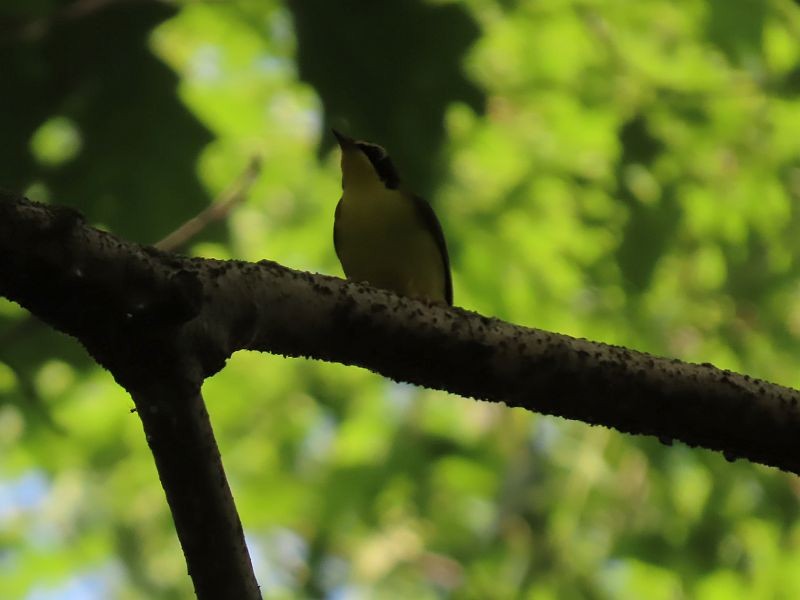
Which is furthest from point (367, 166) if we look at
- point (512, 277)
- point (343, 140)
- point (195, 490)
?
point (195, 490)

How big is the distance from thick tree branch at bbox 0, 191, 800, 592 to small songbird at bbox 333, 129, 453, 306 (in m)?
1.65

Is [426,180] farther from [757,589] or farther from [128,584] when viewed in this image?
[128,584]

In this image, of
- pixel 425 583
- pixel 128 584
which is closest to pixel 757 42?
pixel 425 583

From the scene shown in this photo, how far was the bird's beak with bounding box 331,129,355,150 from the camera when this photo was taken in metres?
3.80

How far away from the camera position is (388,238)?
12.0 feet

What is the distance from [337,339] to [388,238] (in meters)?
1.87

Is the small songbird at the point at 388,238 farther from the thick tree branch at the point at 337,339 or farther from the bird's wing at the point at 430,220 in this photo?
the thick tree branch at the point at 337,339

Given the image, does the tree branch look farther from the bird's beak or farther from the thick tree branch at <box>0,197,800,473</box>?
the bird's beak

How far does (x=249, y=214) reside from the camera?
5.93 m

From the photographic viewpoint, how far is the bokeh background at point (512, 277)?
4441mm

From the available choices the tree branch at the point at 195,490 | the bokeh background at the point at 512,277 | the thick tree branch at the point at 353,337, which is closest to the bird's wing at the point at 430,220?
the bokeh background at the point at 512,277

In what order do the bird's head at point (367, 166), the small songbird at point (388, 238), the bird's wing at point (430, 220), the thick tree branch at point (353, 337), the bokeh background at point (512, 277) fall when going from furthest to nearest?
the bokeh background at point (512, 277) < the bird's head at point (367, 166) < the bird's wing at point (430, 220) < the small songbird at point (388, 238) < the thick tree branch at point (353, 337)

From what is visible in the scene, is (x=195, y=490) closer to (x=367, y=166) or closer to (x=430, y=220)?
(x=430, y=220)

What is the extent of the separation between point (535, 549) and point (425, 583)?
1.54m
